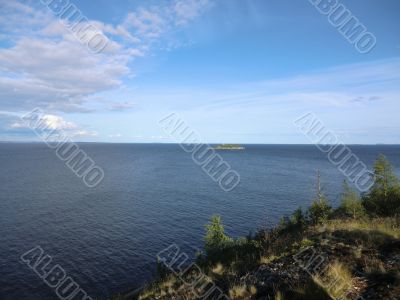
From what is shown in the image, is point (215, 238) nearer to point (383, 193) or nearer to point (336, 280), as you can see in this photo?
point (383, 193)

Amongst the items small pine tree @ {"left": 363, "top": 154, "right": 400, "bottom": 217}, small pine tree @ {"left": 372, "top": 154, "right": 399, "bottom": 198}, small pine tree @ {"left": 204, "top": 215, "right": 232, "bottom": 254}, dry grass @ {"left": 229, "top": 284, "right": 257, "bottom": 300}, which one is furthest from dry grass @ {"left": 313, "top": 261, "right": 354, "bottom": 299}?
small pine tree @ {"left": 372, "top": 154, "right": 399, "bottom": 198}

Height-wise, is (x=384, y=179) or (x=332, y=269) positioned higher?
(x=332, y=269)

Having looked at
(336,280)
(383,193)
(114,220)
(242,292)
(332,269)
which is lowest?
(383,193)

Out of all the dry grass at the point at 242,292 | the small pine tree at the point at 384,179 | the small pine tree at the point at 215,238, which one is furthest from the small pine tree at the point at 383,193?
the dry grass at the point at 242,292

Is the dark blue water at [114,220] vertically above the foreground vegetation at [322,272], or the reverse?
the dark blue water at [114,220]

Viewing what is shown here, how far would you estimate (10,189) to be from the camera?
76312mm

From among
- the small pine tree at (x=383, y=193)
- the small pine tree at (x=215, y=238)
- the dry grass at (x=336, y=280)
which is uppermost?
the small pine tree at (x=215, y=238)

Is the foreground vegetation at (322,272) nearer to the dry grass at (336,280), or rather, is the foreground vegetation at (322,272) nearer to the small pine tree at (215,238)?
the dry grass at (336,280)

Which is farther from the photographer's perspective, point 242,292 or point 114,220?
point 114,220

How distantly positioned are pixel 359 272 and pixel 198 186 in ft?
245

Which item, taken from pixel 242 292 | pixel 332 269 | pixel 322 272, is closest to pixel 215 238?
pixel 242 292

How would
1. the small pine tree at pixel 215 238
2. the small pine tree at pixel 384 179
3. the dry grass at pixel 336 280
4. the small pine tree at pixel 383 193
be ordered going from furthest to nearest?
the small pine tree at pixel 384 179 < the small pine tree at pixel 215 238 < the small pine tree at pixel 383 193 < the dry grass at pixel 336 280

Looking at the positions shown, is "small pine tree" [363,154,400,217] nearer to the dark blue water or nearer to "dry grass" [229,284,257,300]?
the dark blue water

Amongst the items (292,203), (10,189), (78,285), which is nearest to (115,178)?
(10,189)
